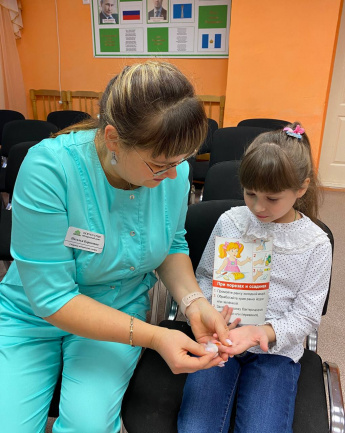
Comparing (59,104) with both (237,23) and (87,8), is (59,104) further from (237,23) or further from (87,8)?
(237,23)

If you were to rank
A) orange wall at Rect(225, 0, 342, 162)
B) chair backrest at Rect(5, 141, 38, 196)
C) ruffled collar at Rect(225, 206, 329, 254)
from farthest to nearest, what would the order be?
orange wall at Rect(225, 0, 342, 162) → chair backrest at Rect(5, 141, 38, 196) → ruffled collar at Rect(225, 206, 329, 254)

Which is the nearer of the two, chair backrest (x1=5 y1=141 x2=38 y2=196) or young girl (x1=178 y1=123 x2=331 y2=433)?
young girl (x1=178 y1=123 x2=331 y2=433)

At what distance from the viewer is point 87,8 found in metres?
4.18

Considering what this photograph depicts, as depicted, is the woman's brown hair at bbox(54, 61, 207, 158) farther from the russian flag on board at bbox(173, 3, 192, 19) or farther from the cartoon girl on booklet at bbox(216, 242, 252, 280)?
the russian flag on board at bbox(173, 3, 192, 19)

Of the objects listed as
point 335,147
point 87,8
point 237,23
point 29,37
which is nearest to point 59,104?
point 29,37

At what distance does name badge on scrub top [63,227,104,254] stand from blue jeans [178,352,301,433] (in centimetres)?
46

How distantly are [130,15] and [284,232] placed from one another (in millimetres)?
3833

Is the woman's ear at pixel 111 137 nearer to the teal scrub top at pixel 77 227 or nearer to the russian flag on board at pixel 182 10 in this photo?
the teal scrub top at pixel 77 227

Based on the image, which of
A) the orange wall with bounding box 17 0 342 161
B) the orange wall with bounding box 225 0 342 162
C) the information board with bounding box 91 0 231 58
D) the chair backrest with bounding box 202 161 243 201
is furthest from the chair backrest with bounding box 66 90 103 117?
the chair backrest with bounding box 202 161 243 201

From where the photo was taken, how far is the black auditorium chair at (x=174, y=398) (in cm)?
88

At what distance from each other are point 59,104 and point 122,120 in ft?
14.3

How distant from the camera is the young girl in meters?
0.91

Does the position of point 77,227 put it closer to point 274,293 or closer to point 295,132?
point 274,293

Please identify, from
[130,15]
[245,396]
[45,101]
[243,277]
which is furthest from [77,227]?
[45,101]
